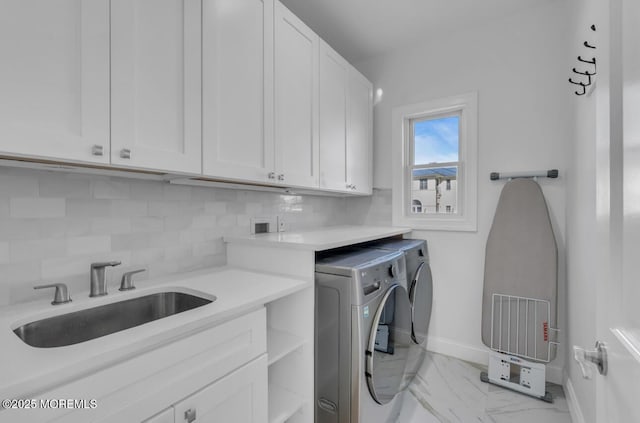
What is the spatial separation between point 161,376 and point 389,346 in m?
1.24

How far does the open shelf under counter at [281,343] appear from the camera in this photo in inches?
52.0

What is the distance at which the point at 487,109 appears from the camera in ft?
7.72

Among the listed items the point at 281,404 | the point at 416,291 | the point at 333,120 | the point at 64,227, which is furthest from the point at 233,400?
the point at 333,120

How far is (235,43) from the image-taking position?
1.44 metres

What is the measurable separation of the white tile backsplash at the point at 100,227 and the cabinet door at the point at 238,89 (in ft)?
1.22

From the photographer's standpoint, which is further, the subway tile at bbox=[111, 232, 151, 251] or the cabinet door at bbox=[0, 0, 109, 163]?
the subway tile at bbox=[111, 232, 151, 251]

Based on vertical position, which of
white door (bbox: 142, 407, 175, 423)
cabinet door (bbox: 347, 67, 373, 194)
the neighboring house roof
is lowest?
white door (bbox: 142, 407, 175, 423)

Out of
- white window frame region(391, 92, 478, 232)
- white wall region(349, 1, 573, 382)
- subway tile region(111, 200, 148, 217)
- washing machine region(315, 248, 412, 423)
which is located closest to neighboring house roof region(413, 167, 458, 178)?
white window frame region(391, 92, 478, 232)

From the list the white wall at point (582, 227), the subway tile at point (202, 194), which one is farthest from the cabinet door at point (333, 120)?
the white wall at point (582, 227)

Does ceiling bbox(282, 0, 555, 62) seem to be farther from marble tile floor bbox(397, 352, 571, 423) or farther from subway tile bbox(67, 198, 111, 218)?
marble tile floor bbox(397, 352, 571, 423)

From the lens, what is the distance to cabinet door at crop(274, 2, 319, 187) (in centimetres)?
171

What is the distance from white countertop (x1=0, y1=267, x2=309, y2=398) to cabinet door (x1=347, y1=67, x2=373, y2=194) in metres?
1.34

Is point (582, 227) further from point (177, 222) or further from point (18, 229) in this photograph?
point (18, 229)

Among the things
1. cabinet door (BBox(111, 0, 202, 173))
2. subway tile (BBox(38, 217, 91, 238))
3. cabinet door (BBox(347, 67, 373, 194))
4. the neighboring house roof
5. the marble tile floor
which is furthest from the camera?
the neighboring house roof
